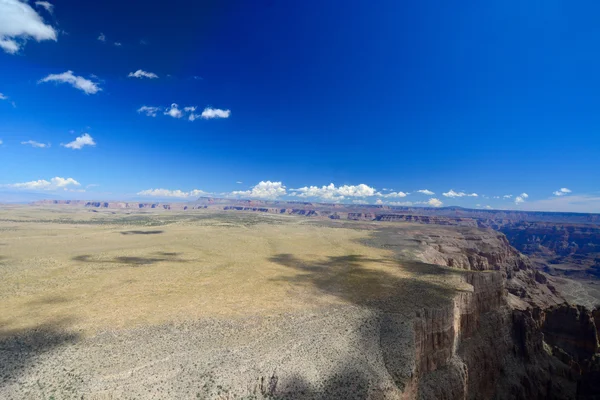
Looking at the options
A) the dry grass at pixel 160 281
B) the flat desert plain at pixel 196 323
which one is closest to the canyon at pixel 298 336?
the flat desert plain at pixel 196 323

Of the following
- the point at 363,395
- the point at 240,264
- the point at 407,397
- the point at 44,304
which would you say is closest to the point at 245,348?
the point at 363,395

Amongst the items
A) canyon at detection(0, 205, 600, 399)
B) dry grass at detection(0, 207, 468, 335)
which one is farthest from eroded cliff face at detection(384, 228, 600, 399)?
dry grass at detection(0, 207, 468, 335)

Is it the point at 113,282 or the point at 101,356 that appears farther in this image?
the point at 113,282

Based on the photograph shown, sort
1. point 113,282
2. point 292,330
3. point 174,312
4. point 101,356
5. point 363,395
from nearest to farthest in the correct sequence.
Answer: point 363,395
point 101,356
point 292,330
point 174,312
point 113,282

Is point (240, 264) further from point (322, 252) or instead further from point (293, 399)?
point (293, 399)

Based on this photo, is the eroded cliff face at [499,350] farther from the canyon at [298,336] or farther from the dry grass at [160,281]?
the dry grass at [160,281]

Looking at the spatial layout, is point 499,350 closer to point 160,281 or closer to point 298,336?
point 298,336

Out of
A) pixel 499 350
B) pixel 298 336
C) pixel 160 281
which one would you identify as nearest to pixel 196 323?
pixel 298 336

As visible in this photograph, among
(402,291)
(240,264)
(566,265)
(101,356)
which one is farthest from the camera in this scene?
(566,265)

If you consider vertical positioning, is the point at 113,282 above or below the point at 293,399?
above
